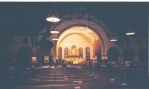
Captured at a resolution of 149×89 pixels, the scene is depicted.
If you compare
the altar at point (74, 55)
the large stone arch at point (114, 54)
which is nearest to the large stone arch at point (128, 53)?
the large stone arch at point (114, 54)

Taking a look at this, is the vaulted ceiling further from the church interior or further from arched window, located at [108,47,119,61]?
arched window, located at [108,47,119,61]

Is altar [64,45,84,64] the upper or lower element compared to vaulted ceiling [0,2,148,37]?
lower

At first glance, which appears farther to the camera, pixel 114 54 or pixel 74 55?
pixel 74 55

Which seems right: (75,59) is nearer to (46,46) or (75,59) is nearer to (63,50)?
(63,50)

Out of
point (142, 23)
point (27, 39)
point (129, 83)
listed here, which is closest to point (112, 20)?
point (142, 23)

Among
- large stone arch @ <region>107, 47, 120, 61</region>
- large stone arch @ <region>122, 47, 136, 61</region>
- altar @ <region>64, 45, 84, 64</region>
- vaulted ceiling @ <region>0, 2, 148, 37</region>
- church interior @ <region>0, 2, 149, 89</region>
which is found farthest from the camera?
altar @ <region>64, 45, 84, 64</region>

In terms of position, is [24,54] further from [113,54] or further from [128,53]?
[128,53]

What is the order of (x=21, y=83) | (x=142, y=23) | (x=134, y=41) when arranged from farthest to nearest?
(x=134, y=41), (x=142, y=23), (x=21, y=83)

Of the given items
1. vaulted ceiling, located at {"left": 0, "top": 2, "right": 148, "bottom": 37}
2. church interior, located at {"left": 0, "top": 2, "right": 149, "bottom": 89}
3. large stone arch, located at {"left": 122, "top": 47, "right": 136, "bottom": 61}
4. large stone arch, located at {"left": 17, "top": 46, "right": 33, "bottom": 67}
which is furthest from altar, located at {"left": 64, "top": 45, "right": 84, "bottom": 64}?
vaulted ceiling, located at {"left": 0, "top": 2, "right": 148, "bottom": 37}

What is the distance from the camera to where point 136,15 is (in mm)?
13844

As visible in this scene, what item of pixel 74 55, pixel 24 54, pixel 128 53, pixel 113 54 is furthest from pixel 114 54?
pixel 24 54

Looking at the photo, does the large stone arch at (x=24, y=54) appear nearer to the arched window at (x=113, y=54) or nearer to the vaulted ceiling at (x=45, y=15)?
the vaulted ceiling at (x=45, y=15)

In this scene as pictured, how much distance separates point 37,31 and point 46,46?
7.10ft

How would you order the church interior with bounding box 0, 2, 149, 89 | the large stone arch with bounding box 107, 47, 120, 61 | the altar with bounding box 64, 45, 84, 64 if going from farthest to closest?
the altar with bounding box 64, 45, 84, 64 < the large stone arch with bounding box 107, 47, 120, 61 < the church interior with bounding box 0, 2, 149, 89
